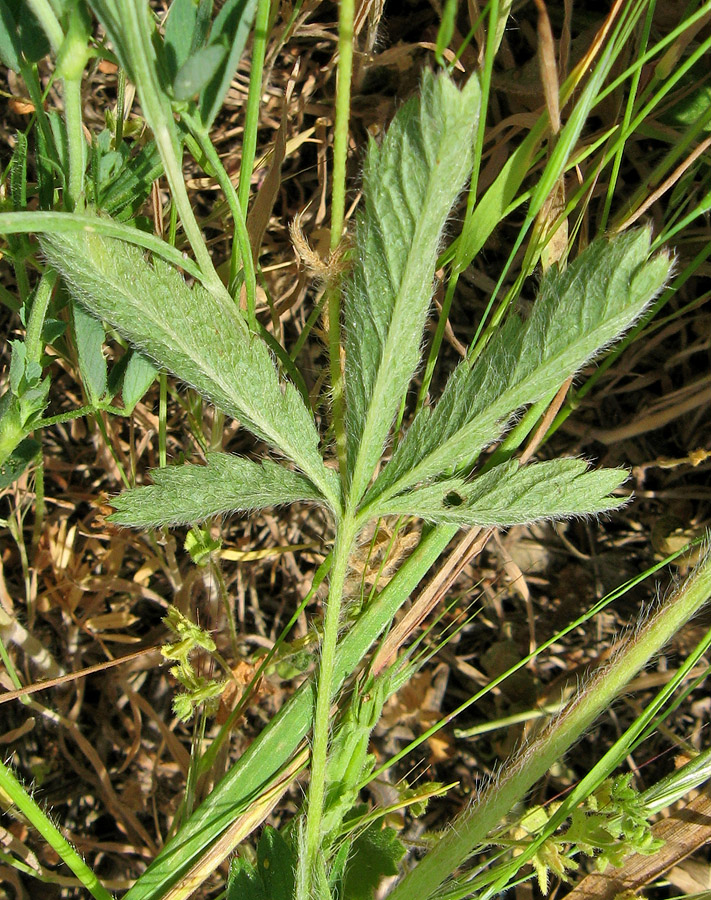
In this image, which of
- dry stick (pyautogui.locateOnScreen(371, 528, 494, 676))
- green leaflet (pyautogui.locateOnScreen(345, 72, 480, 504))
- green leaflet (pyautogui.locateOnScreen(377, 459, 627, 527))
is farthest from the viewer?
dry stick (pyautogui.locateOnScreen(371, 528, 494, 676))

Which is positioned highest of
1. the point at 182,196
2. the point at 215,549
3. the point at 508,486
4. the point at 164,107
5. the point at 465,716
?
the point at 164,107

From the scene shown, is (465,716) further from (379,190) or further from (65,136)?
(65,136)

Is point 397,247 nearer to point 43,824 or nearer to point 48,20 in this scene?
point 48,20

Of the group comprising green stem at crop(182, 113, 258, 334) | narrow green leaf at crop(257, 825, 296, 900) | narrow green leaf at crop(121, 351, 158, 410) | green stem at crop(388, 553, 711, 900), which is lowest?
narrow green leaf at crop(257, 825, 296, 900)

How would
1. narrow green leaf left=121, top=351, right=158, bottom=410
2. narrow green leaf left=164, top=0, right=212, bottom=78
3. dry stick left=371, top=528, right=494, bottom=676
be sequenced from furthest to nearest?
1. dry stick left=371, top=528, right=494, bottom=676
2. narrow green leaf left=121, top=351, right=158, bottom=410
3. narrow green leaf left=164, top=0, right=212, bottom=78

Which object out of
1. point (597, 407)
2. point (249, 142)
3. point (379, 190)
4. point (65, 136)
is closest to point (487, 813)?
point (597, 407)

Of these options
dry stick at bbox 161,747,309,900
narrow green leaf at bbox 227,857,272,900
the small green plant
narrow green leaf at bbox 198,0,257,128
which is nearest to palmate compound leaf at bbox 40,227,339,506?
the small green plant

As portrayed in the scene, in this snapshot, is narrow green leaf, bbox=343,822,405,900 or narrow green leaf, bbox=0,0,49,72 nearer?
narrow green leaf, bbox=0,0,49,72

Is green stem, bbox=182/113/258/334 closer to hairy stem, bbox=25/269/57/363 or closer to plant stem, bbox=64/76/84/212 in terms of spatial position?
plant stem, bbox=64/76/84/212
